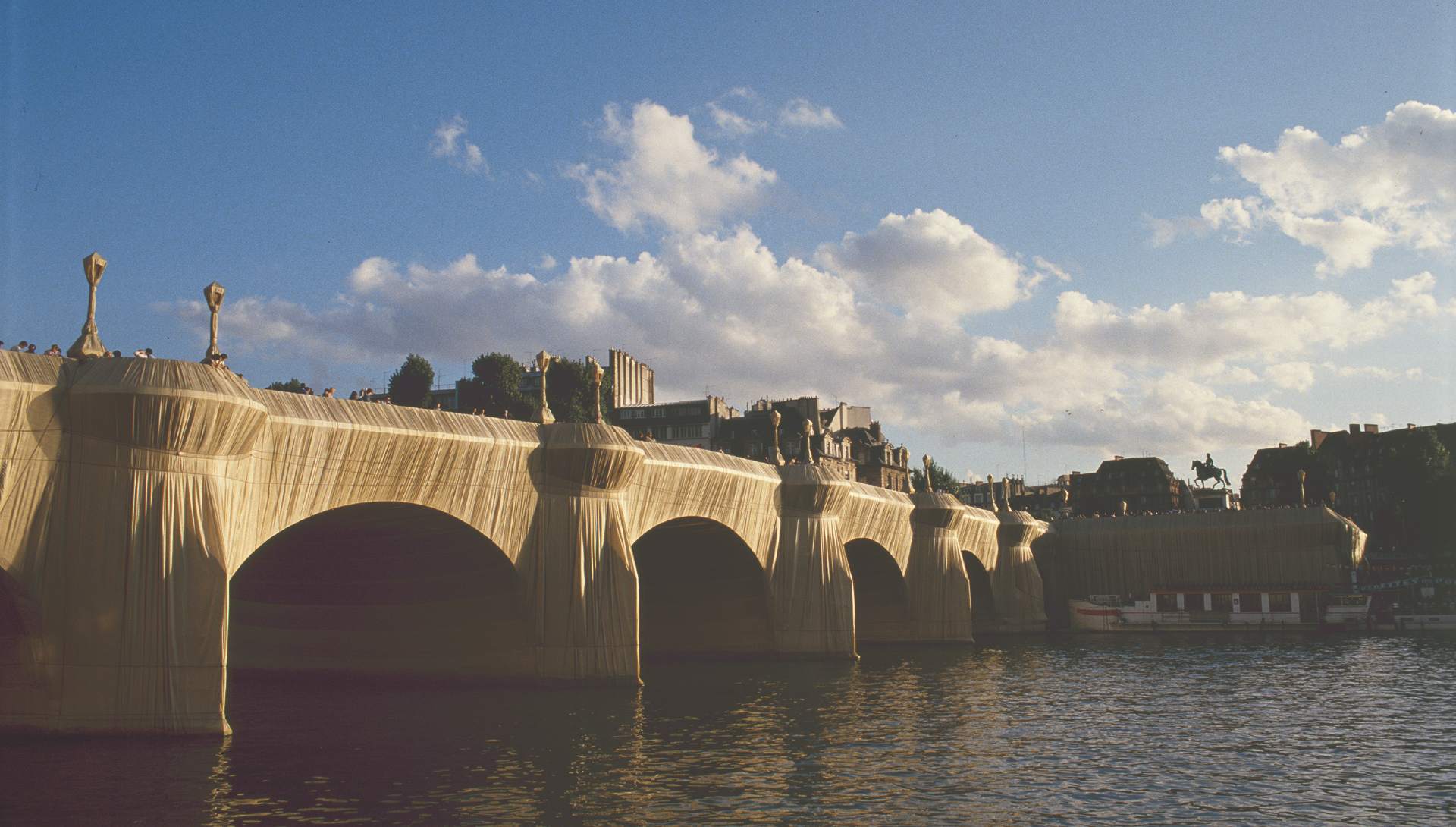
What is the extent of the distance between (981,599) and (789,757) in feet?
224

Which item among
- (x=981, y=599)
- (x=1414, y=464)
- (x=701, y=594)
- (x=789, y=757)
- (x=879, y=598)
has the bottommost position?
(x=789, y=757)

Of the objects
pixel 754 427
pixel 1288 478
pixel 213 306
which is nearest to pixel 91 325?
pixel 213 306

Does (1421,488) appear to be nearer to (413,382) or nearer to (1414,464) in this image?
(1414,464)

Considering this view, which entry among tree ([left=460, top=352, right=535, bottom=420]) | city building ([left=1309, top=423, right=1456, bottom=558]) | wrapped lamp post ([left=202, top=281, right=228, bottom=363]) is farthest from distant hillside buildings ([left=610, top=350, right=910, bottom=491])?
wrapped lamp post ([left=202, top=281, right=228, bottom=363])

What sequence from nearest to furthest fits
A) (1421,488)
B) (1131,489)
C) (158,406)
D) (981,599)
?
(158,406) → (981,599) → (1421,488) → (1131,489)

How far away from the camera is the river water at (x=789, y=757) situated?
2516 cm

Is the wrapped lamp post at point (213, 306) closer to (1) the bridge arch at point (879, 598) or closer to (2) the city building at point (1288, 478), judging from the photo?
(1) the bridge arch at point (879, 598)

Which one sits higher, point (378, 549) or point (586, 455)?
point (586, 455)

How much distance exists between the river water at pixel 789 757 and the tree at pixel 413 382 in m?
70.0

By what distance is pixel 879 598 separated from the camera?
273 ft

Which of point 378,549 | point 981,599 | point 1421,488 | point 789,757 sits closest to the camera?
point 789,757

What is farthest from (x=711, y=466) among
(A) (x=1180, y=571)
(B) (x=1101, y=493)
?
(B) (x=1101, y=493)

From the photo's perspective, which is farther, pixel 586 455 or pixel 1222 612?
pixel 1222 612

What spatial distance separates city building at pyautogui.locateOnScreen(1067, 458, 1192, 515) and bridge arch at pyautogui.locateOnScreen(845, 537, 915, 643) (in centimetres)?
8787
